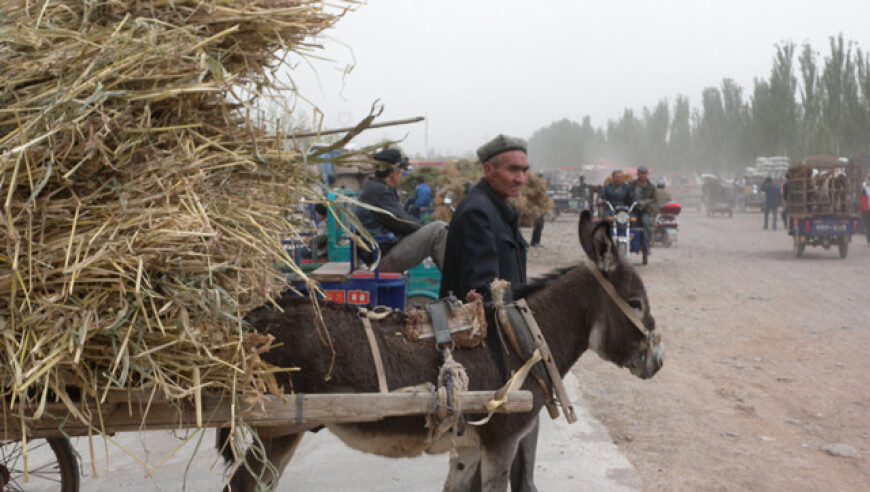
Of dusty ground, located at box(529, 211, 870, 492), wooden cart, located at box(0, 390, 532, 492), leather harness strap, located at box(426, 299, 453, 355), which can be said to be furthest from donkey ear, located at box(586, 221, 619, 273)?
dusty ground, located at box(529, 211, 870, 492)

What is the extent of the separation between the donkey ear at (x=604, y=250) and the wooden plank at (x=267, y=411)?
38.3 inches

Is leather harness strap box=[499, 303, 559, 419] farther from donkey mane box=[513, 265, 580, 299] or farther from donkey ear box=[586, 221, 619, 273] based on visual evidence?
donkey ear box=[586, 221, 619, 273]

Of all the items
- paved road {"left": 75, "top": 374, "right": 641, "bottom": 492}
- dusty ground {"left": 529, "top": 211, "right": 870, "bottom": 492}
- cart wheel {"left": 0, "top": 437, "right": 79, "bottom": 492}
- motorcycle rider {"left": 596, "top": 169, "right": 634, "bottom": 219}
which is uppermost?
motorcycle rider {"left": 596, "top": 169, "right": 634, "bottom": 219}

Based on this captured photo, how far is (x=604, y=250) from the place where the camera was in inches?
136

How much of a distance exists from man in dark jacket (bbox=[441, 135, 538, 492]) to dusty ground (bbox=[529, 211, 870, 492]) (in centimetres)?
119

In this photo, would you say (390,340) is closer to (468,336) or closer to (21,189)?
(468,336)

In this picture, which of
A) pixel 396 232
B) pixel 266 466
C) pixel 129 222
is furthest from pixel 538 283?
pixel 396 232

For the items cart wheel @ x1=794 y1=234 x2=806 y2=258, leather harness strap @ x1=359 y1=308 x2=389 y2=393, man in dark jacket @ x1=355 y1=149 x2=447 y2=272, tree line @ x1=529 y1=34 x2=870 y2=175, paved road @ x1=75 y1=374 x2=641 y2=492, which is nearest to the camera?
leather harness strap @ x1=359 y1=308 x2=389 y2=393

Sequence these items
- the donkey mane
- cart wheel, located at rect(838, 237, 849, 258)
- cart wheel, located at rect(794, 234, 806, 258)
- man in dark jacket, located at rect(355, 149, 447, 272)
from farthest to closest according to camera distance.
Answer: cart wheel, located at rect(794, 234, 806, 258) → cart wheel, located at rect(838, 237, 849, 258) → man in dark jacket, located at rect(355, 149, 447, 272) → the donkey mane

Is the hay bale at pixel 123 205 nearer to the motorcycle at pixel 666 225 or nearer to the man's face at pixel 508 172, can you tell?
the man's face at pixel 508 172

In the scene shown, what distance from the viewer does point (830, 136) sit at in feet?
145

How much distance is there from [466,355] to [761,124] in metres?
65.7

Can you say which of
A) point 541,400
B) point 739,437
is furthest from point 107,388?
point 739,437

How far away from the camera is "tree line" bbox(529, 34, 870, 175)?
44.3m
